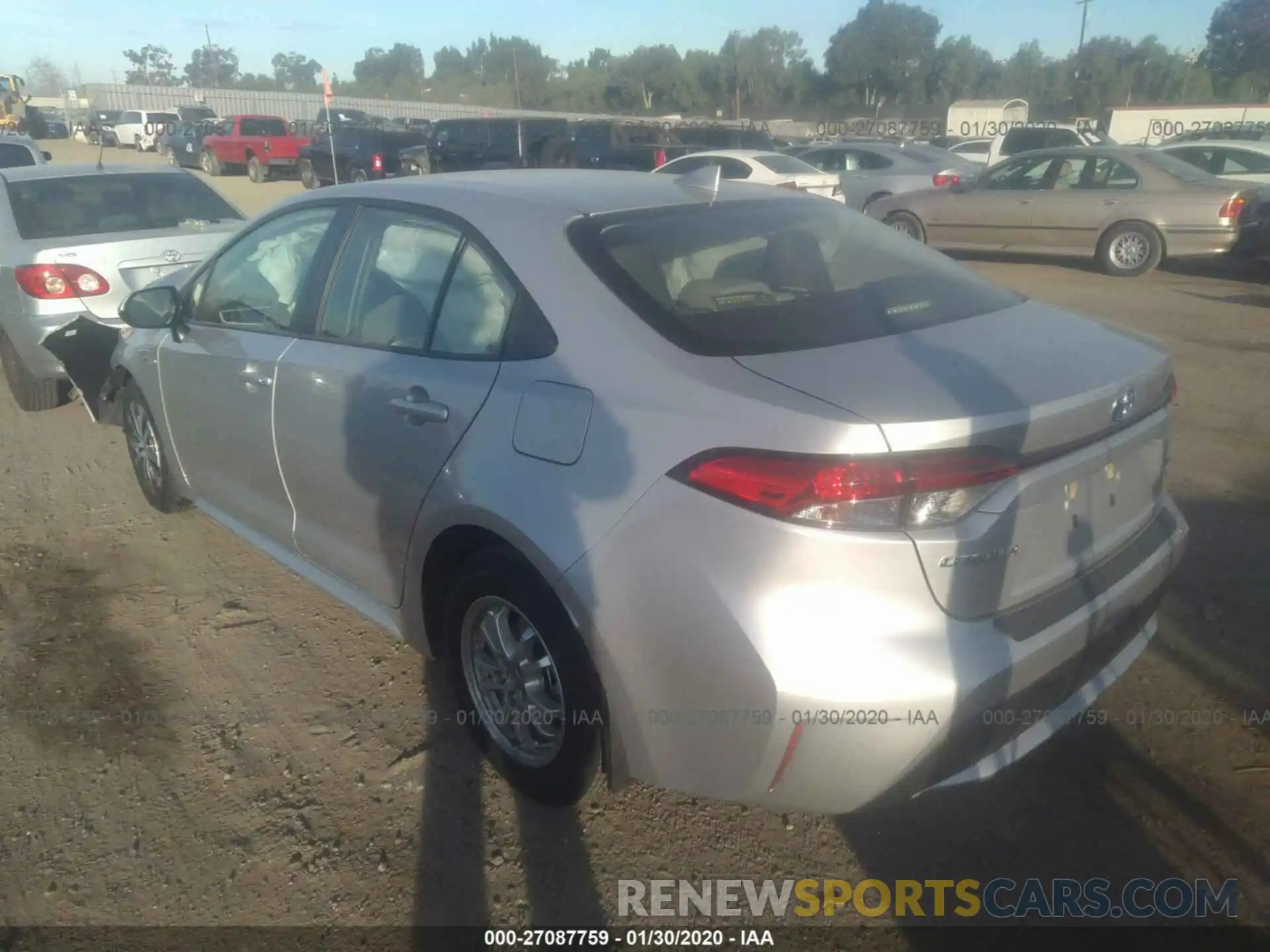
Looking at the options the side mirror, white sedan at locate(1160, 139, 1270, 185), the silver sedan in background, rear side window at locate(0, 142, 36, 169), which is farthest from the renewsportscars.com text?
white sedan at locate(1160, 139, 1270, 185)

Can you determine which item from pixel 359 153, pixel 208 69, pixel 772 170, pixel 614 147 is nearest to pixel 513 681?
pixel 772 170

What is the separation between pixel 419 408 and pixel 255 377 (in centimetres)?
107

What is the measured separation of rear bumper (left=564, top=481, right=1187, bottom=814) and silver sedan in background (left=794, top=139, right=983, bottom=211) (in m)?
12.8

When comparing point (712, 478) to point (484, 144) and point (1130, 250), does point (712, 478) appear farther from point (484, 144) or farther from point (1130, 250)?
point (484, 144)

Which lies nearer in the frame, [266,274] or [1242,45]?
[266,274]

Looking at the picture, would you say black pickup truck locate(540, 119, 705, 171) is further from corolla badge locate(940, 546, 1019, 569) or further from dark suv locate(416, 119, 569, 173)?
corolla badge locate(940, 546, 1019, 569)

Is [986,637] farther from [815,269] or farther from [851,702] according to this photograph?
[815,269]

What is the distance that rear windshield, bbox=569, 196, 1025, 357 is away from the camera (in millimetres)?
2453

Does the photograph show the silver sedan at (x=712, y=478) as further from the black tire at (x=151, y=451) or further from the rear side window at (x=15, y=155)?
the rear side window at (x=15, y=155)

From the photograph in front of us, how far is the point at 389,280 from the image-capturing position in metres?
3.10

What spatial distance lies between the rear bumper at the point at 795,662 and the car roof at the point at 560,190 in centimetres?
115

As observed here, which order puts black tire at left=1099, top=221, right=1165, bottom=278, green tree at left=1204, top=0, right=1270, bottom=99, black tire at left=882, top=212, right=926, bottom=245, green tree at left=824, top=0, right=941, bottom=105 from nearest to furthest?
black tire at left=1099, top=221, right=1165, bottom=278, black tire at left=882, top=212, right=926, bottom=245, green tree at left=1204, top=0, right=1270, bottom=99, green tree at left=824, top=0, right=941, bottom=105

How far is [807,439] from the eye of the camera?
200 cm

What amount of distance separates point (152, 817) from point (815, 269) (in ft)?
8.24
